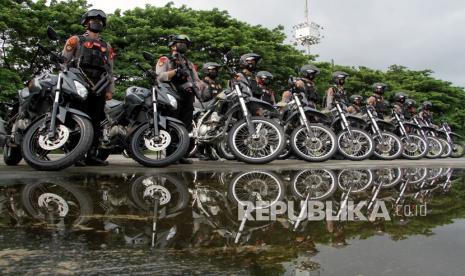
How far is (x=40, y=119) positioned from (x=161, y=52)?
15425mm

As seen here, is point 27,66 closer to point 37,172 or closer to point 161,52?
point 161,52

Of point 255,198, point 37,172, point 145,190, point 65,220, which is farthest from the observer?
point 37,172

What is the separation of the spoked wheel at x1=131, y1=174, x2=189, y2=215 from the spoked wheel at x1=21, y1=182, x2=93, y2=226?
314mm

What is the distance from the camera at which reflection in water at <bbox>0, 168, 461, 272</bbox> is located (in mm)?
1722

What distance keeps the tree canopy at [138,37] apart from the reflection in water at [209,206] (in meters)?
9.68

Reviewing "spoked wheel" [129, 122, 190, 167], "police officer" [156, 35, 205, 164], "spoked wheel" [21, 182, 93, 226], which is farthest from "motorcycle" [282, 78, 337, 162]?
"spoked wheel" [21, 182, 93, 226]

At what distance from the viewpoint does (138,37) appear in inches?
737

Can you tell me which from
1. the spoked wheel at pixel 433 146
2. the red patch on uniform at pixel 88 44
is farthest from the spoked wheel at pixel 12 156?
the spoked wheel at pixel 433 146

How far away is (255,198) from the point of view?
268cm

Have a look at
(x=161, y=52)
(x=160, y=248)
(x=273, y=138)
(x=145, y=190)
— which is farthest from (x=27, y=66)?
(x=160, y=248)

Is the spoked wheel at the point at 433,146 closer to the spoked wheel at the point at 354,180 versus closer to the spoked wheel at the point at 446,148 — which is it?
the spoked wheel at the point at 446,148

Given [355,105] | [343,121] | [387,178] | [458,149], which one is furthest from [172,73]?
[458,149]

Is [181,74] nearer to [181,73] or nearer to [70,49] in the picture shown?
[181,73]

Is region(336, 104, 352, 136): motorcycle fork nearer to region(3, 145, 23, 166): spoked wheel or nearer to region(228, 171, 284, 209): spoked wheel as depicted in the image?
region(228, 171, 284, 209): spoked wheel
